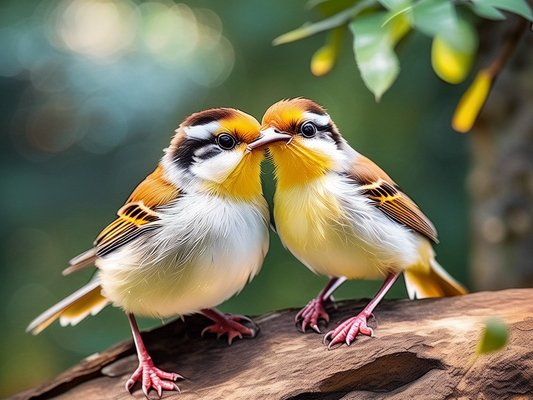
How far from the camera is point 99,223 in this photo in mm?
1909

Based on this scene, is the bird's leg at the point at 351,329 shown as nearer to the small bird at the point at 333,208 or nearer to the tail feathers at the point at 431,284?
the small bird at the point at 333,208

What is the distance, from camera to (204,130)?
115cm

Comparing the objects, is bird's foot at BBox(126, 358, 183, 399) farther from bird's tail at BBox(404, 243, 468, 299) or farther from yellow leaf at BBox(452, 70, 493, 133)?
yellow leaf at BBox(452, 70, 493, 133)

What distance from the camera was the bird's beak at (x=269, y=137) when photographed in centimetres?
111

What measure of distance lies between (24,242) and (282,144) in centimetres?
150

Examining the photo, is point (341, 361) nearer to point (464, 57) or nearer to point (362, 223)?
point (362, 223)

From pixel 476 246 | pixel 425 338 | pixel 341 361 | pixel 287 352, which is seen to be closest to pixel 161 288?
pixel 287 352

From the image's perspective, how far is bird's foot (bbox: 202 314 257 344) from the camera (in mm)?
1380

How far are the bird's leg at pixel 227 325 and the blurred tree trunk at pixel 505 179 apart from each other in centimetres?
121

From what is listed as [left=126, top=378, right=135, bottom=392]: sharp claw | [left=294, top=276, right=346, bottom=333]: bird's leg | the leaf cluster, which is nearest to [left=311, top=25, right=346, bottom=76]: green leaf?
the leaf cluster

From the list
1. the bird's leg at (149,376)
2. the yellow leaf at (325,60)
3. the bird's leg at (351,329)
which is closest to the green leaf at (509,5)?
the yellow leaf at (325,60)

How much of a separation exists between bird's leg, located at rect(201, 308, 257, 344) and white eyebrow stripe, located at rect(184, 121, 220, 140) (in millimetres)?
517

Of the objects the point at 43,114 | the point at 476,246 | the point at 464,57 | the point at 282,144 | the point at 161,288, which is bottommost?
the point at 476,246

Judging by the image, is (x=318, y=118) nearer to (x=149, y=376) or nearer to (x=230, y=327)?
(x=230, y=327)
